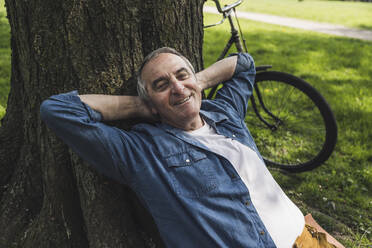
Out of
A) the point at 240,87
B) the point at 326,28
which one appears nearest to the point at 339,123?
the point at 240,87

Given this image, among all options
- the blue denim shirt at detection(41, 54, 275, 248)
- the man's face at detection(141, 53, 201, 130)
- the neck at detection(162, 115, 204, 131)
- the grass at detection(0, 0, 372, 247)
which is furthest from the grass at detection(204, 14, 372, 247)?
the man's face at detection(141, 53, 201, 130)

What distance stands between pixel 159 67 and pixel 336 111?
3.48 meters

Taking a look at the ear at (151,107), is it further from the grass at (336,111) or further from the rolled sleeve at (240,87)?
the grass at (336,111)

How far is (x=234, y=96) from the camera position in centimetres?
240

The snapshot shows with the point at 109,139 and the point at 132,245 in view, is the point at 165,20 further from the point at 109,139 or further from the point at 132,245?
the point at 132,245

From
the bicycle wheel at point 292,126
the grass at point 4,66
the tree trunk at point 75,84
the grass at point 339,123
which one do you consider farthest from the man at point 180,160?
the grass at point 4,66

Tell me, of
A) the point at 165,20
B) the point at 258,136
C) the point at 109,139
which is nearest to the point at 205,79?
the point at 165,20

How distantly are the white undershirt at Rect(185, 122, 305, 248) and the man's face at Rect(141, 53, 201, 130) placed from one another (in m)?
0.15

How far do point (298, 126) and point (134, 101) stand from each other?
9.55ft

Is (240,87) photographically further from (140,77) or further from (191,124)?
(140,77)

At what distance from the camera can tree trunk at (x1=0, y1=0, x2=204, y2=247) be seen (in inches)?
74.1

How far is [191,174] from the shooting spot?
70.5 inches

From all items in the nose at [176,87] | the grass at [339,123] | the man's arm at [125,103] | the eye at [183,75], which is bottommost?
the grass at [339,123]

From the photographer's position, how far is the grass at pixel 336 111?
2959 mm
